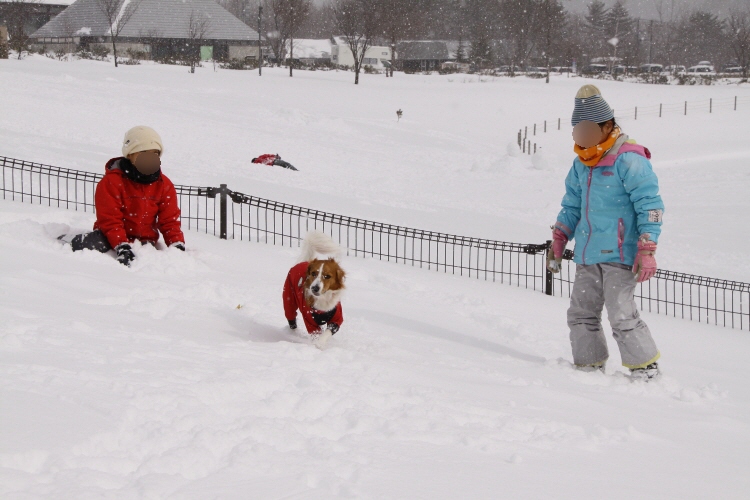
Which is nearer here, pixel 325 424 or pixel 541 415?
pixel 325 424

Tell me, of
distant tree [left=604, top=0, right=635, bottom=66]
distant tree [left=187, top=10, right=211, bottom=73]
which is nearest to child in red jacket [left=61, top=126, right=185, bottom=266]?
distant tree [left=187, top=10, right=211, bottom=73]

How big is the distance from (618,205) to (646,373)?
1.30m

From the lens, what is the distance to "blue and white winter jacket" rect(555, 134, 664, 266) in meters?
5.25

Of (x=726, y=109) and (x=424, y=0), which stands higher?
(x=424, y=0)

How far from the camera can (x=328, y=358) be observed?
480cm

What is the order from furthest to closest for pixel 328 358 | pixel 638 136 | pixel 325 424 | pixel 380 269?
pixel 638 136, pixel 380 269, pixel 328 358, pixel 325 424

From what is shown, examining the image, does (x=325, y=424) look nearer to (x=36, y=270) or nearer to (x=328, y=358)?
(x=328, y=358)

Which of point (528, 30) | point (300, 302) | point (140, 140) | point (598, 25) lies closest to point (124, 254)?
point (140, 140)

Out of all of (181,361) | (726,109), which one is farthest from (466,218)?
(726,109)

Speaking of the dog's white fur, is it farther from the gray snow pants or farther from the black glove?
the black glove

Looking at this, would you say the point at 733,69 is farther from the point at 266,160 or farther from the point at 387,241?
the point at 387,241

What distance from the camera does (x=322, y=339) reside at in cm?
544

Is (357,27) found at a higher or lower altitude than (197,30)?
lower

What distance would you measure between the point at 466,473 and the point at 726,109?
48.2 meters
